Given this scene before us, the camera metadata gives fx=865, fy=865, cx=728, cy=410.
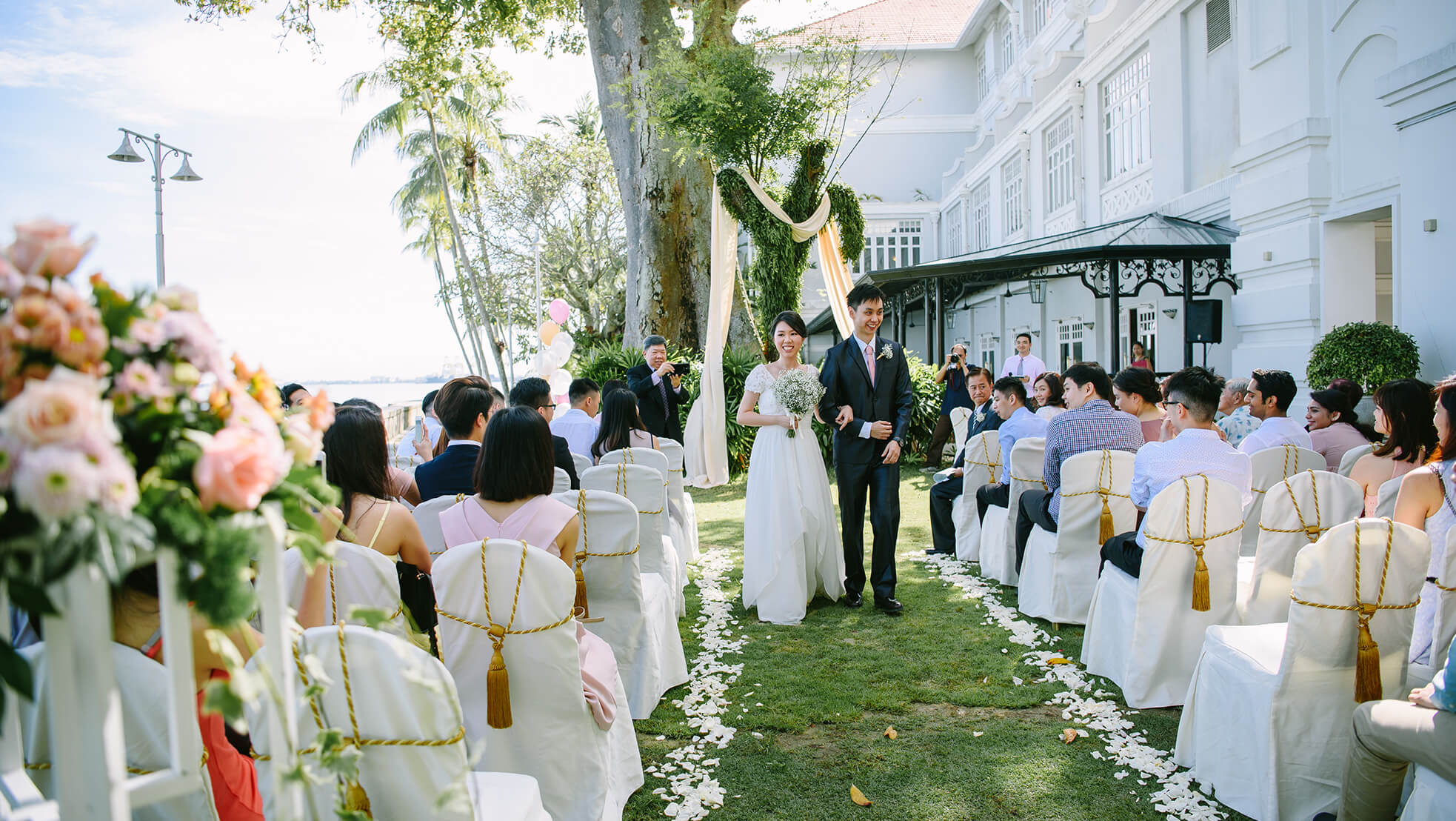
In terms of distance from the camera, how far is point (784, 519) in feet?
18.3

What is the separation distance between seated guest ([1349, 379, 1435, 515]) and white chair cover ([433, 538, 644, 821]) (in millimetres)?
3431

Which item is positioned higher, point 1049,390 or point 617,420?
point 1049,390

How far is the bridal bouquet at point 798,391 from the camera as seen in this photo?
18.0 ft

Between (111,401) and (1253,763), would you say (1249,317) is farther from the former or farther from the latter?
(111,401)

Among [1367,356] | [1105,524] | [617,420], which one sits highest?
[1367,356]

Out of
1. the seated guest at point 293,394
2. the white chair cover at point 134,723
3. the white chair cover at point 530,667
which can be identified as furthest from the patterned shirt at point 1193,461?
the seated guest at point 293,394

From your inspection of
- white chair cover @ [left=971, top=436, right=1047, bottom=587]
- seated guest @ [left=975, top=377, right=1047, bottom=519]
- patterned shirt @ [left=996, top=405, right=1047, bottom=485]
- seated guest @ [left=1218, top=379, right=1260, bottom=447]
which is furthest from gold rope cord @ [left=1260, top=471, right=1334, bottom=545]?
seated guest @ [left=1218, top=379, right=1260, bottom=447]

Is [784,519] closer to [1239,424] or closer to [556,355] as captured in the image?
[1239,424]

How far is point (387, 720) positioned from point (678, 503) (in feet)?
16.5

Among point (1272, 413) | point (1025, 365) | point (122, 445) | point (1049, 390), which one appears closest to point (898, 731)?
point (122, 445)

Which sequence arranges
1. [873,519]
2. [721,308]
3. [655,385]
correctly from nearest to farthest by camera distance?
1. [873,519]
2. [655,385]
3. [721,308]

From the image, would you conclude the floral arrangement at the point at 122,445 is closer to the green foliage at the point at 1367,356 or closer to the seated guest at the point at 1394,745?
the seated guest at the point at 1394,745

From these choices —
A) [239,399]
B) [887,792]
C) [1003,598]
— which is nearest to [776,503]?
[1003,598]

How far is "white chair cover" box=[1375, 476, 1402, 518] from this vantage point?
350 centimetres
